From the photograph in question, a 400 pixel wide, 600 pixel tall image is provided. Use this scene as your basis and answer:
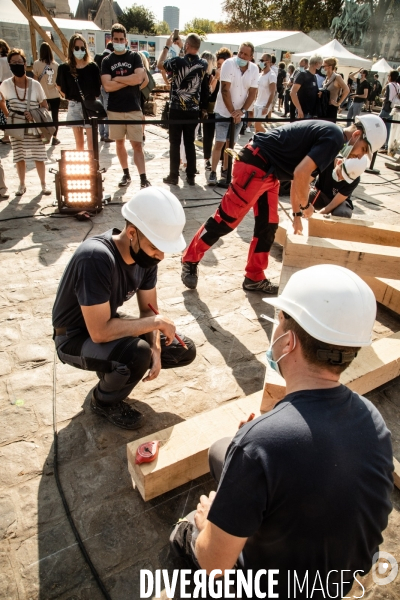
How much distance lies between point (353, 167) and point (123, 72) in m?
4.02

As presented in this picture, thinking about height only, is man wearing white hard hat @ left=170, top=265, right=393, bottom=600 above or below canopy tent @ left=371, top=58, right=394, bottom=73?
below

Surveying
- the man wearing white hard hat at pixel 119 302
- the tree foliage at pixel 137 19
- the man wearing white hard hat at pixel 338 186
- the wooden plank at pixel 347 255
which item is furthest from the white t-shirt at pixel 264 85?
the tree foliage at pixel 137 19

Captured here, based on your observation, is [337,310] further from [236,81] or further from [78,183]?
[236,81]

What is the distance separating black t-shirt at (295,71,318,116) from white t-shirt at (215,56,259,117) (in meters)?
1.97

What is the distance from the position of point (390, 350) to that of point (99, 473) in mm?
2230

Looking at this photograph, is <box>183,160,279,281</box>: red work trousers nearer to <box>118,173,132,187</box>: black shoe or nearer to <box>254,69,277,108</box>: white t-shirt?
<box>118,173,132,187</box>: black shoe

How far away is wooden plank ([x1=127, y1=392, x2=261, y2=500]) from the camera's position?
2135mm

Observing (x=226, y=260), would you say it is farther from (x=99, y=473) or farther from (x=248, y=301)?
(x=99, y=473)

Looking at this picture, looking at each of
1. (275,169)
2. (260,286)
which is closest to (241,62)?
(275,169)

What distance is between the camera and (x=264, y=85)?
10.1 metres

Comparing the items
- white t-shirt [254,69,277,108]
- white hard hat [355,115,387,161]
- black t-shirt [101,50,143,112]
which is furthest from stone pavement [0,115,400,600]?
white t-shirt [254,69,277,108]

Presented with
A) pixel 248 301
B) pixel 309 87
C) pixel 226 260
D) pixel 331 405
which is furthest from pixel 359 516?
pixel 309 87

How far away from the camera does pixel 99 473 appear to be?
2.37 m

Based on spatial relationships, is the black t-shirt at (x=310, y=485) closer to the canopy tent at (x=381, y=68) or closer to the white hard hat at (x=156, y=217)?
the white hard hat at (x=156, y=217)
